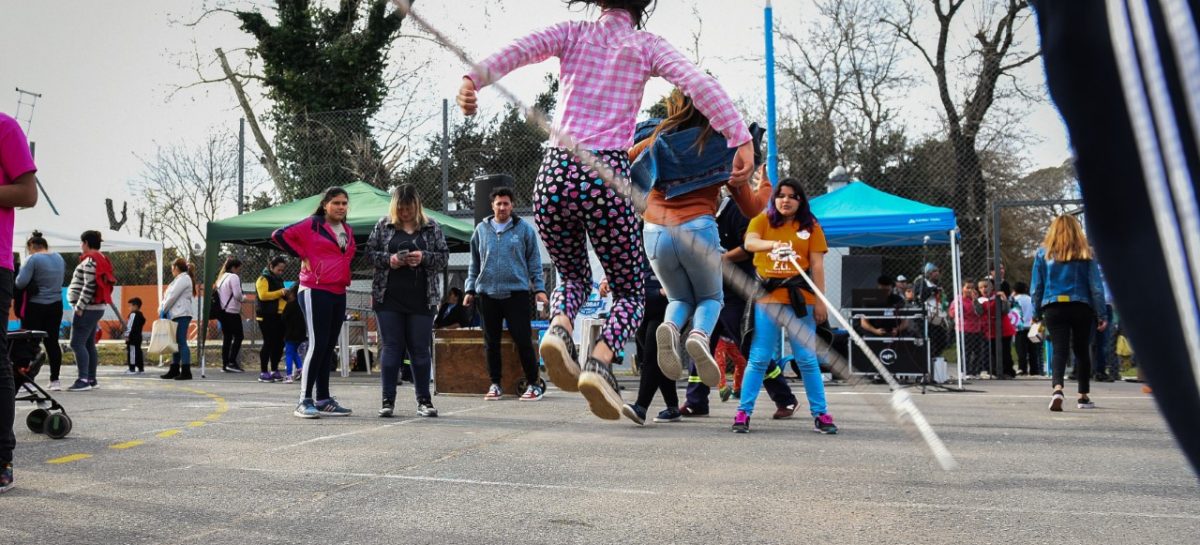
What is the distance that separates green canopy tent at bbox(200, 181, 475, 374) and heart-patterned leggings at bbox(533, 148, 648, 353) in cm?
923

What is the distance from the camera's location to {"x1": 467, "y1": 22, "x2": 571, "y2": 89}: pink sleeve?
3.55 meters

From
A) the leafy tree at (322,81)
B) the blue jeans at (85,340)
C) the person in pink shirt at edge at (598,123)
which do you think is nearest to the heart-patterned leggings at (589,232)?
the person in pink shirt at edge at (598,123)

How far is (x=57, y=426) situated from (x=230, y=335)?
10.1 m

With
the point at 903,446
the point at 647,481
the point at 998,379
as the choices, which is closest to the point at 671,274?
the point at 647,481

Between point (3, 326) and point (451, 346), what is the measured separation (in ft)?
20.2

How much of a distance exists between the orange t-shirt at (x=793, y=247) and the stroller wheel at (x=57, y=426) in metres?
4.54

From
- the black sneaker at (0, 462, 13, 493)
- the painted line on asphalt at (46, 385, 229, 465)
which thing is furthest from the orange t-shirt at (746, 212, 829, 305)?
the black sneaker at (0, 462, 13, 493)

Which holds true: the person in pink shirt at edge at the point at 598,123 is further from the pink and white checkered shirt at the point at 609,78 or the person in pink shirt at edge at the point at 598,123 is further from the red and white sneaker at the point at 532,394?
the red and white sneaker at the point at 532,394

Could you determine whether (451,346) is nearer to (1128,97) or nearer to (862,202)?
(862,202)

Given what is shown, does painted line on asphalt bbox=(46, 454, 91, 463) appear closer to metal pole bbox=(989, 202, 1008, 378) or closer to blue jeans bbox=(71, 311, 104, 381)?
blue jeans bbox=(71, 311, 104, 381)

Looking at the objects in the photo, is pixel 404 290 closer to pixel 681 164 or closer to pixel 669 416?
pixel 669 416

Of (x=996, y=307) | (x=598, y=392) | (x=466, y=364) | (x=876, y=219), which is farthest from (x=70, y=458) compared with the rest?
(x=996, y=307)

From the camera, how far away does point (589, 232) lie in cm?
391

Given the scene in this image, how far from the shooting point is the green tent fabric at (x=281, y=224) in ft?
43.9
